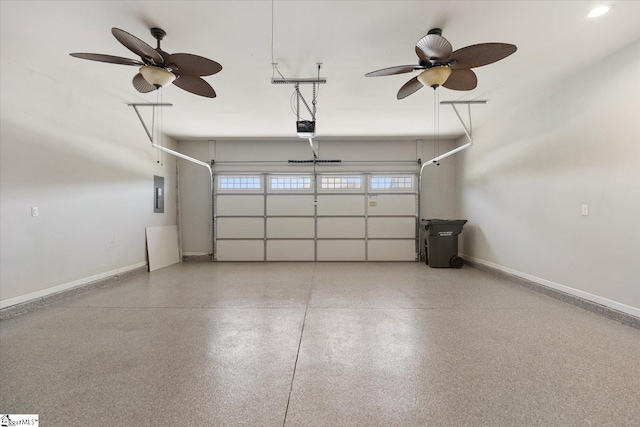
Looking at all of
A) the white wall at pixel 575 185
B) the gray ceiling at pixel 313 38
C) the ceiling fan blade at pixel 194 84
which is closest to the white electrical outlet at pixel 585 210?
the white wall at pixel 575 185

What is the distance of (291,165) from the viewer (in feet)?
21.7

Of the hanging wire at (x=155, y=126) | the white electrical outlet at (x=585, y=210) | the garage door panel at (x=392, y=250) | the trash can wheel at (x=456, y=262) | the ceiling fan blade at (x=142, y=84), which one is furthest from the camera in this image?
the garage door panel at (x=392, y=250)

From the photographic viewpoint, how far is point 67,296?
362cm

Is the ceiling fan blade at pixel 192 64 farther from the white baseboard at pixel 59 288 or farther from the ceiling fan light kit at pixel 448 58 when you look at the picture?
the white baseboard at pixel 59 288

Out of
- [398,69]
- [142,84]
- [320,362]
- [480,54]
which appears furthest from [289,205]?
[480,54]

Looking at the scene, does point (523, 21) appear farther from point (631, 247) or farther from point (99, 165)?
point (99, 165)

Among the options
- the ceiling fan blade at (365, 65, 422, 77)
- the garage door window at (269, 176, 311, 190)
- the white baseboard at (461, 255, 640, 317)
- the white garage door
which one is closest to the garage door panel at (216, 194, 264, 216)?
the white garage door

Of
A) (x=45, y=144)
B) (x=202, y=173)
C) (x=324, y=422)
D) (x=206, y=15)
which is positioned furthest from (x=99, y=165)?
(x=324, y=422)

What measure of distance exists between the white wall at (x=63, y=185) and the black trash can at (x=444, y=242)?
224 inches

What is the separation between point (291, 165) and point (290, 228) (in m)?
1.50

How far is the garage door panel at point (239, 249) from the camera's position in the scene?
21.5 ft

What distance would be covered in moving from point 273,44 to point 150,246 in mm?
4578

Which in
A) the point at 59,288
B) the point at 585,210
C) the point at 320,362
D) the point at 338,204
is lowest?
the point at 320,362

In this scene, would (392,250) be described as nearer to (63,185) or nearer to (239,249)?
(239,249)
